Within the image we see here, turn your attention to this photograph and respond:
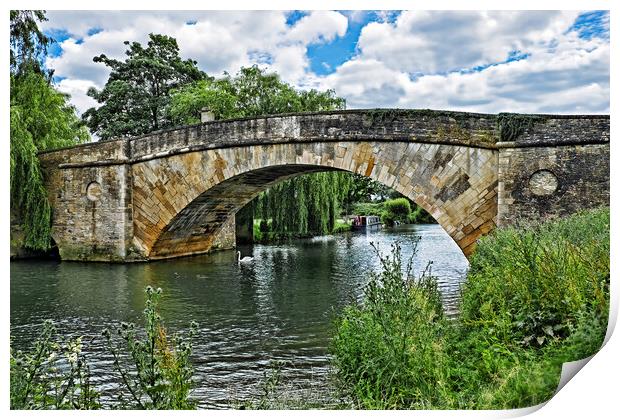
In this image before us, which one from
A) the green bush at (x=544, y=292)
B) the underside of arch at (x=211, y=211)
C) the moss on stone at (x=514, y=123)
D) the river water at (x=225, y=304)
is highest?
the moss on stone at (x=514, y=123)

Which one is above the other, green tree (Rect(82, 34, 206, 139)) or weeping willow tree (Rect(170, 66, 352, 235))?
green tree (Rect(82, 34, 206, 139))

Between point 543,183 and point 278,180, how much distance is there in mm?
7115

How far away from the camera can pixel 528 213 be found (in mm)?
9469

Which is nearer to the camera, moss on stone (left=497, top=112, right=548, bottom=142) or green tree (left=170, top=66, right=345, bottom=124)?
moss on stone (left=497, top=112, right=548, bottom=142)

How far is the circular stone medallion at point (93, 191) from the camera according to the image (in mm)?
14590

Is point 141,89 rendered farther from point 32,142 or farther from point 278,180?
point 278,180

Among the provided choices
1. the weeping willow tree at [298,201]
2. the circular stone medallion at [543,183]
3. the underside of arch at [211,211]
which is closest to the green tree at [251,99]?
the weeping willow tree at [298,201]

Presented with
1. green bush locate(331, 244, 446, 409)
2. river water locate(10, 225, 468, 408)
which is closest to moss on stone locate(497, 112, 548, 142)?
river water locate(10, 225, 468, 408)

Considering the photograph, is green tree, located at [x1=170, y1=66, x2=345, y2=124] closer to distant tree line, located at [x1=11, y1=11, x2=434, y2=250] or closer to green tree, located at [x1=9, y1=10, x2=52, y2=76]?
distant tree line, located at [x1=11, y1=11, x2=434, y2=250]

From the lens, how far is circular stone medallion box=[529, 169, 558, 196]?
937 centimetres

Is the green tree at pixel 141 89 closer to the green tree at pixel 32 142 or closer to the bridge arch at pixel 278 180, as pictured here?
the green tree at pixel 32 142

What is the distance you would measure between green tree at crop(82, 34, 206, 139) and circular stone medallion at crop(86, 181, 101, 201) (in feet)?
17.3

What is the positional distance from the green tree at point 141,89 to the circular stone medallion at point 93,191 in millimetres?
5264
